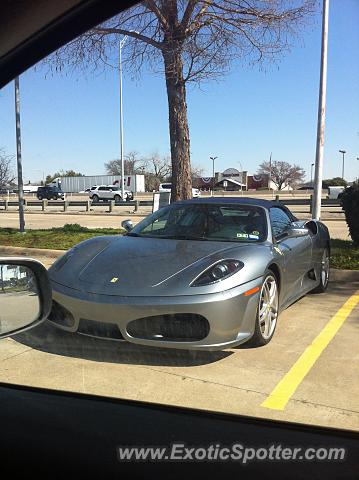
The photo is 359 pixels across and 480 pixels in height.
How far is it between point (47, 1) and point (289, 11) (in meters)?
1.52

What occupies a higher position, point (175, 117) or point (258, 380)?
point (175, 117)

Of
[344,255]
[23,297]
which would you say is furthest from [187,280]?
[344,255]

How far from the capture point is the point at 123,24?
193cm

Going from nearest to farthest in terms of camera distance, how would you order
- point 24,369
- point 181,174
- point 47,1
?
point 47,1, point 24,369, point 181,174

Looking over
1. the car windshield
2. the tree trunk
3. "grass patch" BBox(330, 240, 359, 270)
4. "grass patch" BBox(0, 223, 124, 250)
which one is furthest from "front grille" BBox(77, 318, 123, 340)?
"grass patch" BBox(0, 223, 124, 250)

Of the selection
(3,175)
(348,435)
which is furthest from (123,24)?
(348,435)

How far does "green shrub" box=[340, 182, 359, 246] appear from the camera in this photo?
27.1 ft

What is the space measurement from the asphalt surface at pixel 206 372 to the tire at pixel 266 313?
10cm

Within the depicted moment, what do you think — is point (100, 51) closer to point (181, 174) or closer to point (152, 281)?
point (152, 281)

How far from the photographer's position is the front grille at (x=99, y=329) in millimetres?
3506

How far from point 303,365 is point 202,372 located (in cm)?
78

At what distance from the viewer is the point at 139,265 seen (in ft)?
12.3

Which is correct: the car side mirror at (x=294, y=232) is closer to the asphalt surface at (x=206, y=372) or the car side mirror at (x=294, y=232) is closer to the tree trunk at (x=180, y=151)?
the asphalt surface at (x=206, y=372)

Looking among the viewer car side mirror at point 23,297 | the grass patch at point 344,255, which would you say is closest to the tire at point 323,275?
the grass patch at point 344,255
